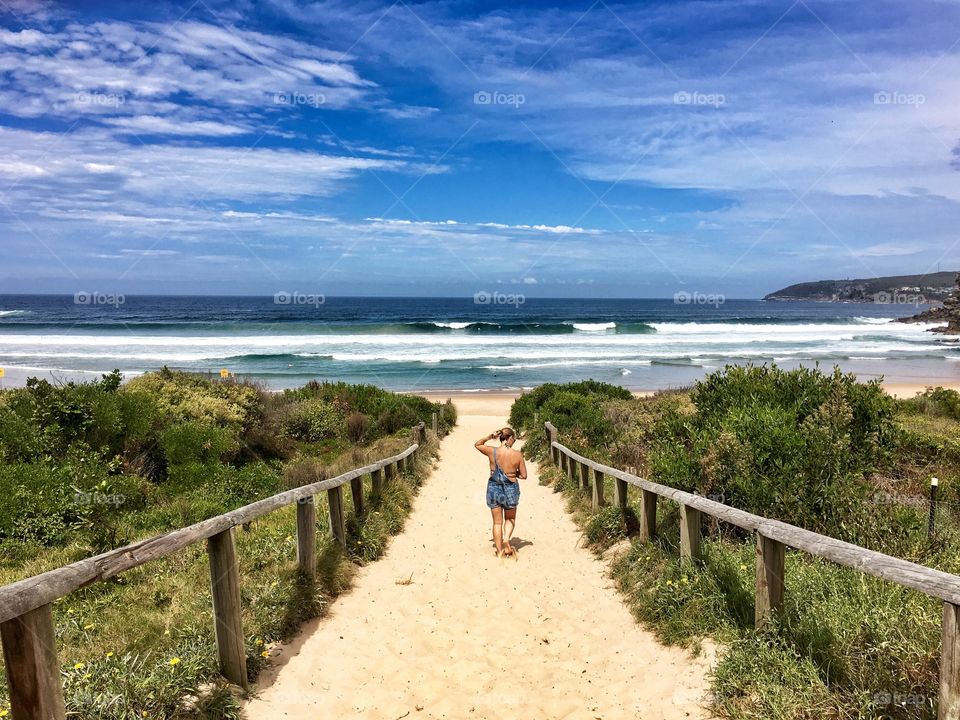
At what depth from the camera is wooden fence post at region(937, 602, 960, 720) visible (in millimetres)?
2672

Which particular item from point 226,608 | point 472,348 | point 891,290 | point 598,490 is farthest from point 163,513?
point 891,290

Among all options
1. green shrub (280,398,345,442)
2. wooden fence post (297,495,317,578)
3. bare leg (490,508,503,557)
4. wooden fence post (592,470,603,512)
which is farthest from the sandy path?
green shrub (280,398,345,442)

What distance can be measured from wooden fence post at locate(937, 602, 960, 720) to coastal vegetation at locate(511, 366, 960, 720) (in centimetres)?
35

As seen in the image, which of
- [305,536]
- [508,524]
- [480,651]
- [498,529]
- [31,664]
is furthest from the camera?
[508,524]

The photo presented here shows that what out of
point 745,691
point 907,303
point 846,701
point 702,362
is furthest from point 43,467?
point 907,303

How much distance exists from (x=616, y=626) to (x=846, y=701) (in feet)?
7.19

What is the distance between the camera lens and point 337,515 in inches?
271

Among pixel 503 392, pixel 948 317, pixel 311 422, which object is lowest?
pixel 503 392

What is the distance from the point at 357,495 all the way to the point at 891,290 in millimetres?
158318

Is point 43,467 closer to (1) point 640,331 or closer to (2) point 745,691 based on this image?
(2) point 745,691

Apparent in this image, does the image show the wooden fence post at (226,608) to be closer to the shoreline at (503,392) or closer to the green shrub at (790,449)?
the green shrub at (790,449)

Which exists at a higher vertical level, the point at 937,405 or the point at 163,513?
the point at 163,513

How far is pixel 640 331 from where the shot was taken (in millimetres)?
66625

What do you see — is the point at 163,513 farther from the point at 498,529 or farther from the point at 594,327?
the point at 594,327
